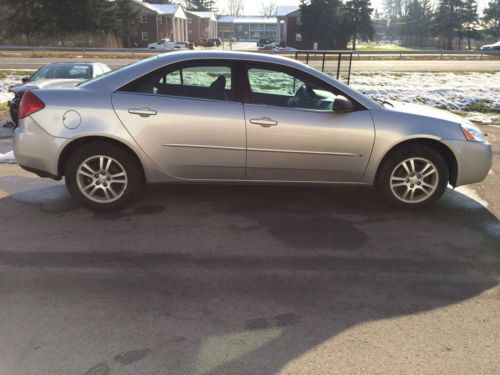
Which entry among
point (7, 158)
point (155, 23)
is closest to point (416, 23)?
point (155, 23)

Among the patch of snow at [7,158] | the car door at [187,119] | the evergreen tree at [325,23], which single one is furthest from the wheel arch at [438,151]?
the evergreen tree at [325,23]

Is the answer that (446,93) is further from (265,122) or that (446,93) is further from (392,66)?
(392,66)

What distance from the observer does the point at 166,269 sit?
352cm

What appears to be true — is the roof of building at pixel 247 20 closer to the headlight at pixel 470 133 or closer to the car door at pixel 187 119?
the car door at pixel 187 119

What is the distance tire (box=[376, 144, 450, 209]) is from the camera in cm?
466

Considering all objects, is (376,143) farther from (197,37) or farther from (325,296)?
(197,37)

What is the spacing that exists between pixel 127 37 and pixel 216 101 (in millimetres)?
55585

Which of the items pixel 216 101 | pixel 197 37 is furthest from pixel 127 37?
pixel 216 101

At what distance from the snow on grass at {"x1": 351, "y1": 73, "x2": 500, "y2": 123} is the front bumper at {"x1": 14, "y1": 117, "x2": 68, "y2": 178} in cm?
730

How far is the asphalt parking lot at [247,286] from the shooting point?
2557mm

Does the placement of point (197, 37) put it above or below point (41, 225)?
above

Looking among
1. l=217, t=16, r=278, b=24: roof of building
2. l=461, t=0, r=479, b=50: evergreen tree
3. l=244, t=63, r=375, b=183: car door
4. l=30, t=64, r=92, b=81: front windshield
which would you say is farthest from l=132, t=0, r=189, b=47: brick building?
l=244, t=63, r=375, b=183: car door

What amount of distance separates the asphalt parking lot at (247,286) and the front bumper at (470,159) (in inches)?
15.6

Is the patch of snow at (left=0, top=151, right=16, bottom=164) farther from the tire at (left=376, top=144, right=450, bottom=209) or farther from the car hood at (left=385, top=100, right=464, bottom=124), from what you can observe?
the car hood at (left=385, top=100, right=464, bottom=124)
